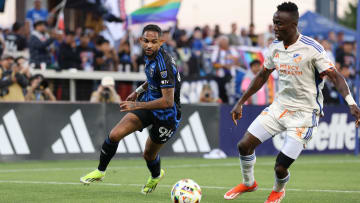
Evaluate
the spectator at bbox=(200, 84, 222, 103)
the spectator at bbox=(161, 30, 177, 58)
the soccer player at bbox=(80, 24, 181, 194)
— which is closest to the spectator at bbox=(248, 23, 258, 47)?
the spectator at bbox=(161, 30, 177, 58)

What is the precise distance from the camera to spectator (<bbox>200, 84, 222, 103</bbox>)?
847 inches

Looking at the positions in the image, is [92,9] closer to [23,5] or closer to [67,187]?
[23,5]

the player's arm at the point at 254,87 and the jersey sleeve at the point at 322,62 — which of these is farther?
the player's arm at the point at 254,87

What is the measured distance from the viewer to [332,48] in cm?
2769

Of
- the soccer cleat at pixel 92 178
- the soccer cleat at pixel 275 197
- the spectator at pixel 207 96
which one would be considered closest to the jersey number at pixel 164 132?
the soccer cleat at pixel 92 178

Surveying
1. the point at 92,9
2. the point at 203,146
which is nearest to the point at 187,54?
the point at 92,9

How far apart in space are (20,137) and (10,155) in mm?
441

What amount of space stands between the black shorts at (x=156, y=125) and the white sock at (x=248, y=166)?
1066mm

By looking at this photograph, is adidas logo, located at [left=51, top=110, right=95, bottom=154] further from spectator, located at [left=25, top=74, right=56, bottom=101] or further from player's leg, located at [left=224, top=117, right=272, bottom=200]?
player's leg, located at [left=224, top=117, right=272, bottom=200]

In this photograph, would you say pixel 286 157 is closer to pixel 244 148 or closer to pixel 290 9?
pixel 244 148

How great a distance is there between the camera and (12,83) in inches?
716

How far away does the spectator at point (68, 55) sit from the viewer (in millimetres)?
21078

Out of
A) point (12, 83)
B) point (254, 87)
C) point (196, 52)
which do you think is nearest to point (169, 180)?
point (254, 87)

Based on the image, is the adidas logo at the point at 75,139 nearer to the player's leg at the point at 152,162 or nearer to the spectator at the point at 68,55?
the spectator at the point at 68,55
